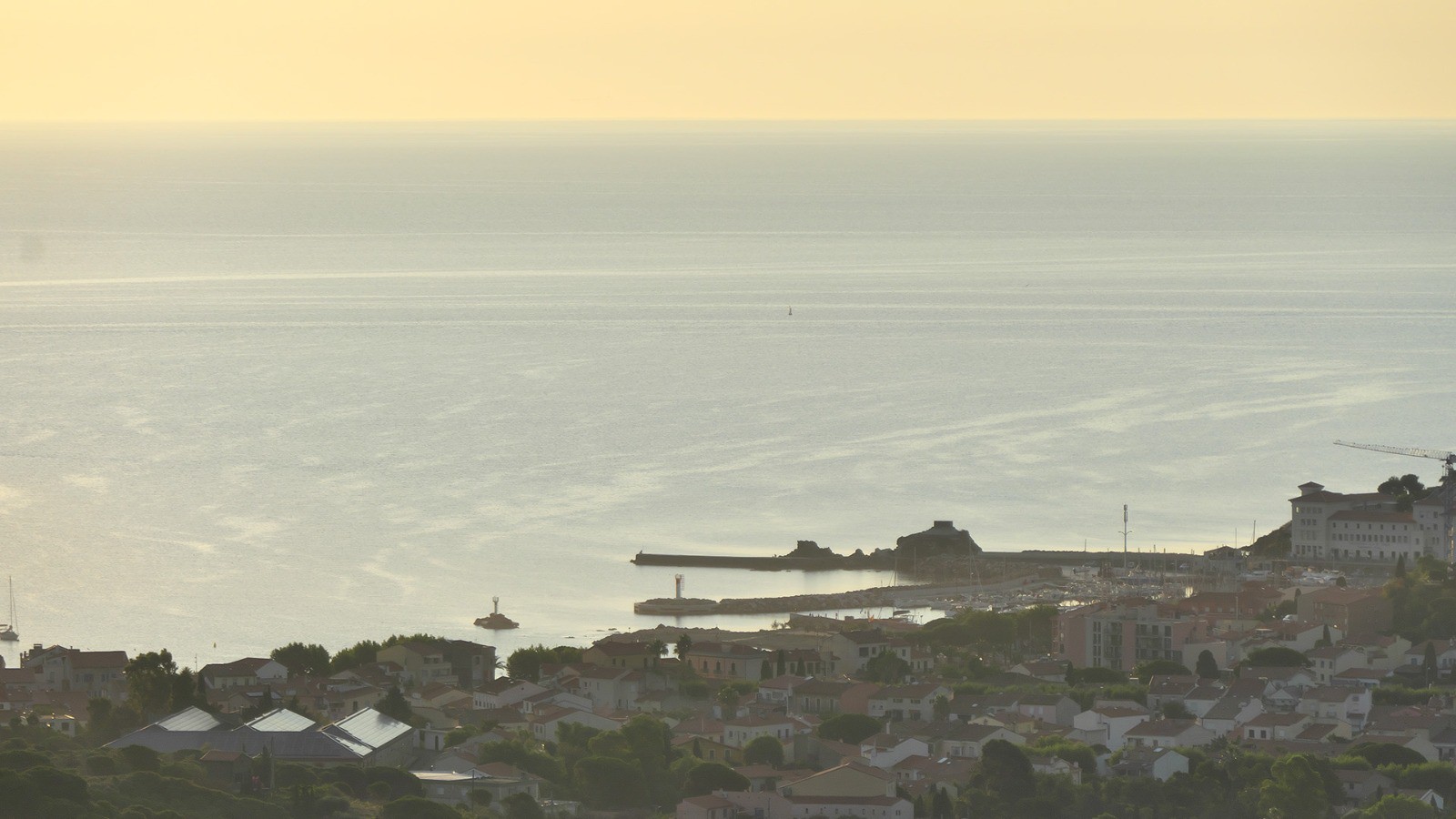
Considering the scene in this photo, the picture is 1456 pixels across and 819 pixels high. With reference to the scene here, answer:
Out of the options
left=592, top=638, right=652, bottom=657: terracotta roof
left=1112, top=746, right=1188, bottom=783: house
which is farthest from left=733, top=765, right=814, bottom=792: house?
left=592, top=638, right=652, bottom=657: terracotta roof

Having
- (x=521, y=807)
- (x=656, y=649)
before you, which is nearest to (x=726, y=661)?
(x=656, y=649)

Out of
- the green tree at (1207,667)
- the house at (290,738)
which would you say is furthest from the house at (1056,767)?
the green tree at (1207,667)

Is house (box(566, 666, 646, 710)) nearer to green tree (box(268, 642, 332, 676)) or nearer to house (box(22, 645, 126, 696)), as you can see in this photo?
green tree (box(268, 642, 332, 676))

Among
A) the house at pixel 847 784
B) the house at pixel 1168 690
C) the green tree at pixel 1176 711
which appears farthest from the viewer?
the house at pixel 1168 690

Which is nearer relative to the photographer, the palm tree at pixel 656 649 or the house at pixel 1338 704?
the house at pixel 1338 704

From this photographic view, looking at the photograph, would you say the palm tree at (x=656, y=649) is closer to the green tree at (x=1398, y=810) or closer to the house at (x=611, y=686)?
the house at (x=611, y=686)
